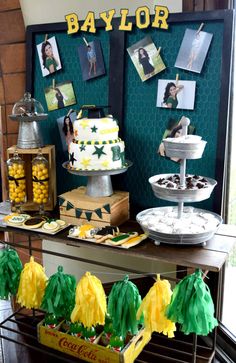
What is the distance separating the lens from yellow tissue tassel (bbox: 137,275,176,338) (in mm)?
1480

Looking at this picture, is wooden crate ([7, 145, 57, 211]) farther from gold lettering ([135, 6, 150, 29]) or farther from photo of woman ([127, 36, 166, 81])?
gold lettering ([135, 6, 150, 29])

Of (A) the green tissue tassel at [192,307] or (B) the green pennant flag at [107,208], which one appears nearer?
(A) the green tissue tassel at [192,307]

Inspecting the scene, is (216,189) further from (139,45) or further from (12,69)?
(12,69)

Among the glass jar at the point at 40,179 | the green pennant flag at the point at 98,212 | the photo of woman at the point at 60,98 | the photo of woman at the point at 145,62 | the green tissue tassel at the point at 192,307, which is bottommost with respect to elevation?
the green tissue tassel at the point at 192,307

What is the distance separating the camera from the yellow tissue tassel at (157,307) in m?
1.48

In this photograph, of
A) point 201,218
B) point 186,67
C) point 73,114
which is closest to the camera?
point 201,218

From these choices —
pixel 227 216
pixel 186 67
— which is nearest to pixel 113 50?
pixel 186 67

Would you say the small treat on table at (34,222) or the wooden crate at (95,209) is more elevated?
the wooden crate at (95,209)

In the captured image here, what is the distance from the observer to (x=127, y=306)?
1.55m

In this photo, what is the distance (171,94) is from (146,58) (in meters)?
0.19

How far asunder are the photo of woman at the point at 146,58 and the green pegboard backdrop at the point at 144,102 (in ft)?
0.07

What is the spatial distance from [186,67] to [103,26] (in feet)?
1.39

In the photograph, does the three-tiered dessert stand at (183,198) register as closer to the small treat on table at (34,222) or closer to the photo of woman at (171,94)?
the photo of woman at (171,94)

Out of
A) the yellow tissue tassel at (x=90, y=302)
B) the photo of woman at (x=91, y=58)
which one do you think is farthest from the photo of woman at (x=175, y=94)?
the yellow tissue tassel at (x=90, y=302)
